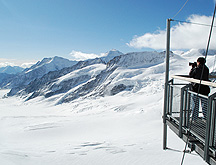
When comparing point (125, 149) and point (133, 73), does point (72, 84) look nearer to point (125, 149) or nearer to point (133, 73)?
point (133, 73)

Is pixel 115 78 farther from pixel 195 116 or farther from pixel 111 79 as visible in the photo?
pixel 195 116

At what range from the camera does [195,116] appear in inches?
184

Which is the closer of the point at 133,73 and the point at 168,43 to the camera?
the point at 168,43

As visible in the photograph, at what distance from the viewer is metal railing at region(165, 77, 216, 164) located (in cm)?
332

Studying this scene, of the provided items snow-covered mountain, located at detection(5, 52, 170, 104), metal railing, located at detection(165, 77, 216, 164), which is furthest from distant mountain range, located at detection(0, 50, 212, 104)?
metal railing, located at detection(165, 77, 216, 164)

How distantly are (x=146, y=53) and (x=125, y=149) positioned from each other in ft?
342

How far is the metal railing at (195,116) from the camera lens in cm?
332

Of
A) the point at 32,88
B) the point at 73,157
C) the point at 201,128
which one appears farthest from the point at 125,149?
the point at 32,88

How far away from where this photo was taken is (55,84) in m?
141

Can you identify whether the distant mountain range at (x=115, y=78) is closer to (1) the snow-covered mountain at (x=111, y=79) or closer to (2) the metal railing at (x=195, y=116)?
(1) the snow-covered mountain at (x=111, y=79)

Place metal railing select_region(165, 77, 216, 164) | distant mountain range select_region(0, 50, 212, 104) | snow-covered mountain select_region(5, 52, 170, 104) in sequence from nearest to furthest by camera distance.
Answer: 1. metal railing select_region(165, 77, 216, 164)
2. distant mountain range select_region(0, 50, 212, 104)
3. snow-covered mountain select_region(5, 52, 170, 104)

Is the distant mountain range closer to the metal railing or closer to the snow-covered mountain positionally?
the snow-covered mountain

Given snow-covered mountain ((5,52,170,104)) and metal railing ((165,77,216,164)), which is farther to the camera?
snow-covered mountain ((5,52,170,104))

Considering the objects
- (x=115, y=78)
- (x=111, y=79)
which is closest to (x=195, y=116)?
(x=115, y=78)
